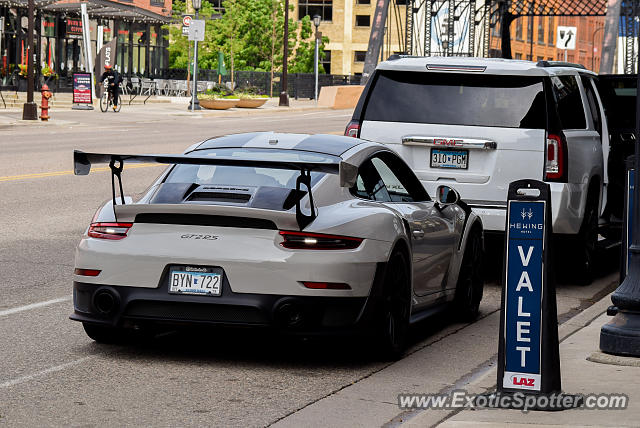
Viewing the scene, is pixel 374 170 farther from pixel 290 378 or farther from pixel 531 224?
pixel 531 224

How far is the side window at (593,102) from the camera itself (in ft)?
41.1

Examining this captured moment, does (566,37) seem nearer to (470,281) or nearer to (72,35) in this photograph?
(470,281)

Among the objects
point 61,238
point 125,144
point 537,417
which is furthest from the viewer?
point 125,144

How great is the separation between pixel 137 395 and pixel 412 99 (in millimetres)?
5438

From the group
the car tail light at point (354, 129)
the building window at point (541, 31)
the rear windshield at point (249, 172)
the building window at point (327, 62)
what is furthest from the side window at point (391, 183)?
the building window at point (541, 31)

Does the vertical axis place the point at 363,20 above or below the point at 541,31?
above

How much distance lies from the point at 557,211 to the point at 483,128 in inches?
40.0

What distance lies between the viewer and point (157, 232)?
7.47 meters

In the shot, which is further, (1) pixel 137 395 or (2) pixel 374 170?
(2) pixel 374 170

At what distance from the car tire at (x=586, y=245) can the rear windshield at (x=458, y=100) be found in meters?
1.24

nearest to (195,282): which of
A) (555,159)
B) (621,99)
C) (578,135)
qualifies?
(555,159)

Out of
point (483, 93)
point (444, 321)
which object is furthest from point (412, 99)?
point (444, 321)

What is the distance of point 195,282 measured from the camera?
7.35 metres

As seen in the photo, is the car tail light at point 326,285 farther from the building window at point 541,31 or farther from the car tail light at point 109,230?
the building window at point 541,31
